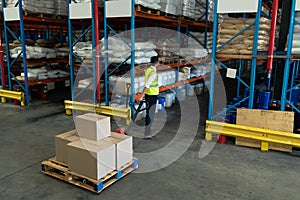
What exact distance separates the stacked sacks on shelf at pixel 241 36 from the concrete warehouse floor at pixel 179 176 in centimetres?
210

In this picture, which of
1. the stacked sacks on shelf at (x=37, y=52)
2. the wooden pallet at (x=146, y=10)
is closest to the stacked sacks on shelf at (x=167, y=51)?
the wooden pallet at (x=146, y=10)

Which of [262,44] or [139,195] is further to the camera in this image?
[262,44]

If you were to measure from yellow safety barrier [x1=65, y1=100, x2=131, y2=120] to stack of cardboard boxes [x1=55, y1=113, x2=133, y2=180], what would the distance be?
2269mm

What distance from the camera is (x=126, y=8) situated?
6.61 m

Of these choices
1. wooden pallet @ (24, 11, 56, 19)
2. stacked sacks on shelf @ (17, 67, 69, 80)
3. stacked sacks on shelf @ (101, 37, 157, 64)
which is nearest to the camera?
stacked sacks on shelf @ (101, 37, 157, 64)

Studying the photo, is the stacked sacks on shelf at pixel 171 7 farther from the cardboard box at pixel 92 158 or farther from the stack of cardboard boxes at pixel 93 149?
Answer: the cardboard box at pixel 92 158

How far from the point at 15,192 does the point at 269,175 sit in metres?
4.05

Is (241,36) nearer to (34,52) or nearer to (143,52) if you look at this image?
(143,52)

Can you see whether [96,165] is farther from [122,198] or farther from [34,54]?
[34,54]

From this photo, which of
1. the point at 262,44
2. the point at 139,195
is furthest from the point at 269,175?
the point at 262,44

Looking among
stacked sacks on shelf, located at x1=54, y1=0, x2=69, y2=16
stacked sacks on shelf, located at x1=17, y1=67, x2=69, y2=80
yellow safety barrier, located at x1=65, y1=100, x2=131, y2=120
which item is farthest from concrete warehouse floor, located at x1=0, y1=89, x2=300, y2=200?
stacked sacks on shelf, located at x1=54, y1=0, x2=69, y2=16

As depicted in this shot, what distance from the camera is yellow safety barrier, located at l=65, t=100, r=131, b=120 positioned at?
276 inches

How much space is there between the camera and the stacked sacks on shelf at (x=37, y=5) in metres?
8.43

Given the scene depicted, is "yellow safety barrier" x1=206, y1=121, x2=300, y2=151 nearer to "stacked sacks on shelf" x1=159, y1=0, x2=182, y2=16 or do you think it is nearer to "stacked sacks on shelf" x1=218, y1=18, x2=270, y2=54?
"stacked sacks on shelf" x1=218, y1=18, x2=270, y2=54
